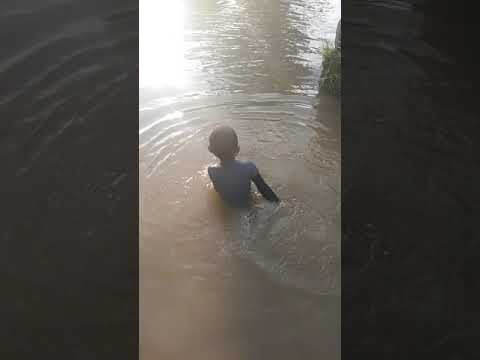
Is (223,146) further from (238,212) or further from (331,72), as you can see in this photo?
(331,72)

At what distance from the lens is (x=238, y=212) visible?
140 centimetres

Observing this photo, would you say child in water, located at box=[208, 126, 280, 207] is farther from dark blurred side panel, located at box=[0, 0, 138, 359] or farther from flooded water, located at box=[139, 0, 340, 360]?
dark blurred side panel, located at box=[0, 0, 138, 359]

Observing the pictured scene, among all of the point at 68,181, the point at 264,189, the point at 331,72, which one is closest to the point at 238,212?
the point at 264,189

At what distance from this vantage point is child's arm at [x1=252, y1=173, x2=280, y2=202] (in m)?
1.42

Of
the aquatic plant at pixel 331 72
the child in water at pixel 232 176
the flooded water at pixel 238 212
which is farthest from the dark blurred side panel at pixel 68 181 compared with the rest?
the aquatic plant at pixel 331 72

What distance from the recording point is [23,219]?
1284 millimetres

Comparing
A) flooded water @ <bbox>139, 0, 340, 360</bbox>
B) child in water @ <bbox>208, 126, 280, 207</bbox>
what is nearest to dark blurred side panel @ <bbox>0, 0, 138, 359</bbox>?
flooded water @ <bbox>139, 0, 340, 360</bbox>

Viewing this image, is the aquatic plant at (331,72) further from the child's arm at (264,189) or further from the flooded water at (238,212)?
the child's arm at (264,189)

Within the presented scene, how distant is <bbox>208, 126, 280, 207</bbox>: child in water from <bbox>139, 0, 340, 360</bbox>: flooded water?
0.03 meters

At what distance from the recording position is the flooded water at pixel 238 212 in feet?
3.80
